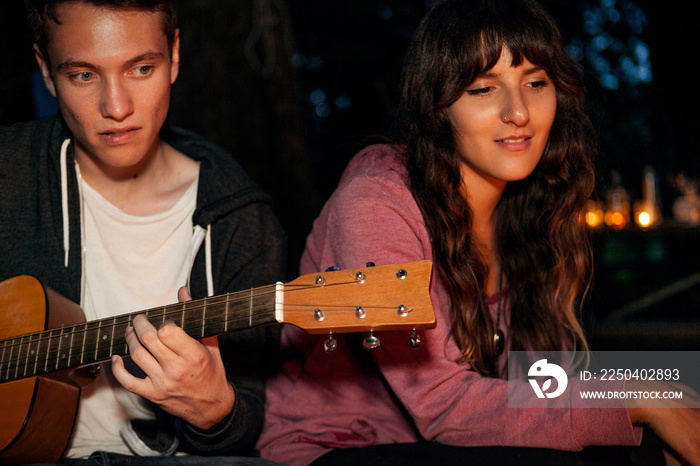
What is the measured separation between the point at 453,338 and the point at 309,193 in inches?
86.4

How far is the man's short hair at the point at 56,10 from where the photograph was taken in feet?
5.34

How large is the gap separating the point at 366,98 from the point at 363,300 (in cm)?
517

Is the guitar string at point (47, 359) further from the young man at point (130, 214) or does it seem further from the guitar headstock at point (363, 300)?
the guitar headstock at point (363, 300)

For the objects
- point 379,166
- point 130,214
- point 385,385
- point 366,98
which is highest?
point 366,98

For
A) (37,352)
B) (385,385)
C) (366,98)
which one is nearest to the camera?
(37,352)

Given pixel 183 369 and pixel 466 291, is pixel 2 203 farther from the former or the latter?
pixel 466 291

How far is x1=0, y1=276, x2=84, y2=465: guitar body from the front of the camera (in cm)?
153

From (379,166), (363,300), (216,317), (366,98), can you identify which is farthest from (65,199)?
(366,98)

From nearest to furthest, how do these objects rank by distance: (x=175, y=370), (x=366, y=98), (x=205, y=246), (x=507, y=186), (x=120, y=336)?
(x=175, y=370) → (x=120, y=336) → (x=205, y=246) → (x=507, y=186) → (x=366, y=98)

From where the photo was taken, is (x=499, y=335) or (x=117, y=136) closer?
(x=117, y=136)

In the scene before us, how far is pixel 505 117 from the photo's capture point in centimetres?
163

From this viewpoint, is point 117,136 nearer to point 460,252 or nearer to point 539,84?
point 460,252

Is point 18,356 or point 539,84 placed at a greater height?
point 539,84

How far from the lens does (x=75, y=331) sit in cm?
157
